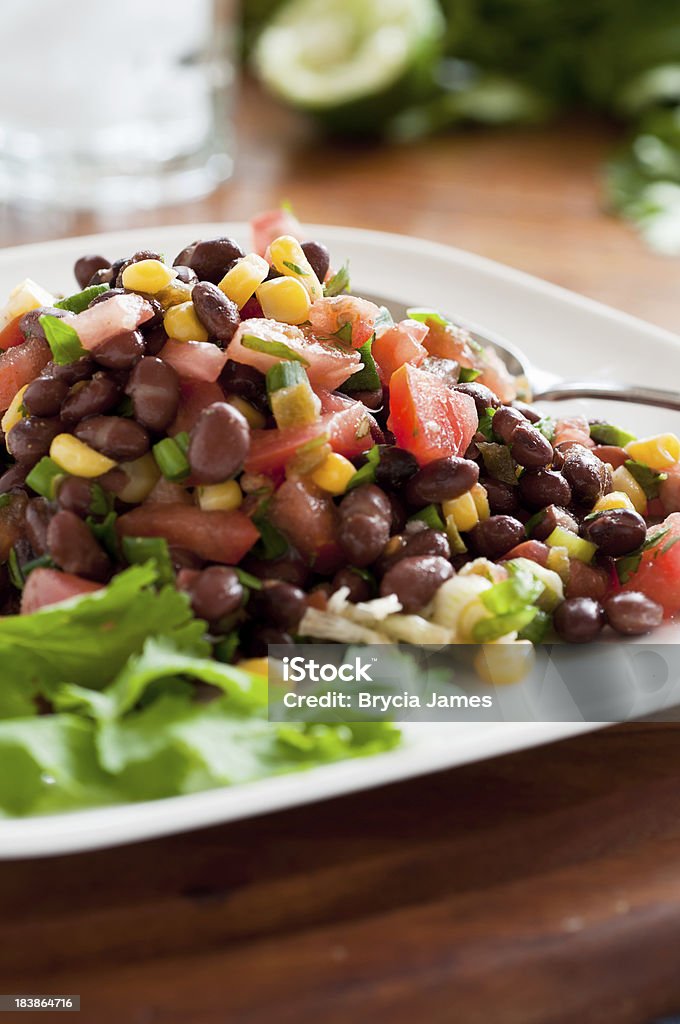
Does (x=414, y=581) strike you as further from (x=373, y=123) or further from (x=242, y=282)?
(x=373, y=123)

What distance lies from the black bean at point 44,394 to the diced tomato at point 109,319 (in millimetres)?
127

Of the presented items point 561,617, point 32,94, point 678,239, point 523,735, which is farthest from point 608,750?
point 32,94

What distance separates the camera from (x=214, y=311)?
10.2 ft

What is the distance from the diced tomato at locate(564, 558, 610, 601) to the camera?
319cm

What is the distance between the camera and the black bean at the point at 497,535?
10.4ft

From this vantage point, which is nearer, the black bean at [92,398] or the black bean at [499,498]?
the black bean at [92,398]

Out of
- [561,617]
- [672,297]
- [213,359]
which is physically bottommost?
[672,297]

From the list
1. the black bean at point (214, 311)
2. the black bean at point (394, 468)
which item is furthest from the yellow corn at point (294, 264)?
the black bean at point (394, 468)

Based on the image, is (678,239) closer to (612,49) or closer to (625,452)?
(612,49)

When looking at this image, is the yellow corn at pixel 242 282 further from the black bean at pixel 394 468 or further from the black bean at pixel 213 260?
the black bean at pixel 394 468

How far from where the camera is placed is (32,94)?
6.51 metres

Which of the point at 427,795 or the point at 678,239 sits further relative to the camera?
the point at 678,239

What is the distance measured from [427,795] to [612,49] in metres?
6.53

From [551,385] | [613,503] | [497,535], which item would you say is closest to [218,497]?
[497,535]
